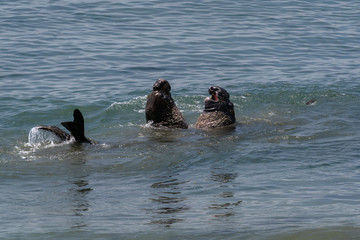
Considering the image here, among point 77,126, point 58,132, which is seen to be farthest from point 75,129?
point 58,132

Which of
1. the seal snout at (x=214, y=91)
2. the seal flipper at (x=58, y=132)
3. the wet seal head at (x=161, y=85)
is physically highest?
the wet seal head at (x=161, y=85)

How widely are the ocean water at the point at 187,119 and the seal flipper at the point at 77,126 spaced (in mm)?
225

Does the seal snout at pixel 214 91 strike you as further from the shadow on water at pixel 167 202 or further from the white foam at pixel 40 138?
the shadow on water at pixel 167 202

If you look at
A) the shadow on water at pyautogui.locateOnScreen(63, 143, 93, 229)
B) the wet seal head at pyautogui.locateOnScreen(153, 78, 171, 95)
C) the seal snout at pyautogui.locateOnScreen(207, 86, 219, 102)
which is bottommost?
the shadow on water at pyautogui.locateOnScreen(63, 143, 93, 229)

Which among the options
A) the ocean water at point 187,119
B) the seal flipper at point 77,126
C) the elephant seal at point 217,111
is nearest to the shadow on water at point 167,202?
the ocean water at point 187,119

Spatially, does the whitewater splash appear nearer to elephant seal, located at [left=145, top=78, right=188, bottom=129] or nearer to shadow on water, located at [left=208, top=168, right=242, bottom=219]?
elephant seal, located at [left=145, top=78, right=188, bottom=129]

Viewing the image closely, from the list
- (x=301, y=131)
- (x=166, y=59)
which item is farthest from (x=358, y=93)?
(x=166, y=59)

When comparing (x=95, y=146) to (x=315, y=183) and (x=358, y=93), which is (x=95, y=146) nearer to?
(x=315, y=183)

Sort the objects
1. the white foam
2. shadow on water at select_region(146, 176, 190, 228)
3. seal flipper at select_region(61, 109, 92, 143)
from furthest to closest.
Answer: the white foam, seal flipper at select_region(61, 109, 92, 143), shadow on water at select_region(146, 176, 190, 228)

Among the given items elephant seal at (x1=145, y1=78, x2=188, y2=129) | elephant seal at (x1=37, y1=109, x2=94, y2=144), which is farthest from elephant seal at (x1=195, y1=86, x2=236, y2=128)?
elephant seal at (x1=37, y1=109, x2=94, y2=144)

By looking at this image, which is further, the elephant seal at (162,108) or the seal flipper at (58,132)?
the elephant seal at (162,108)

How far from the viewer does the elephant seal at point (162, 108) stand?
12.1 m

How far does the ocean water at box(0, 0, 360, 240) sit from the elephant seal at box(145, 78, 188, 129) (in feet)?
0.71

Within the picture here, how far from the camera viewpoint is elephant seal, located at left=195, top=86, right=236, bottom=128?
485 inches
